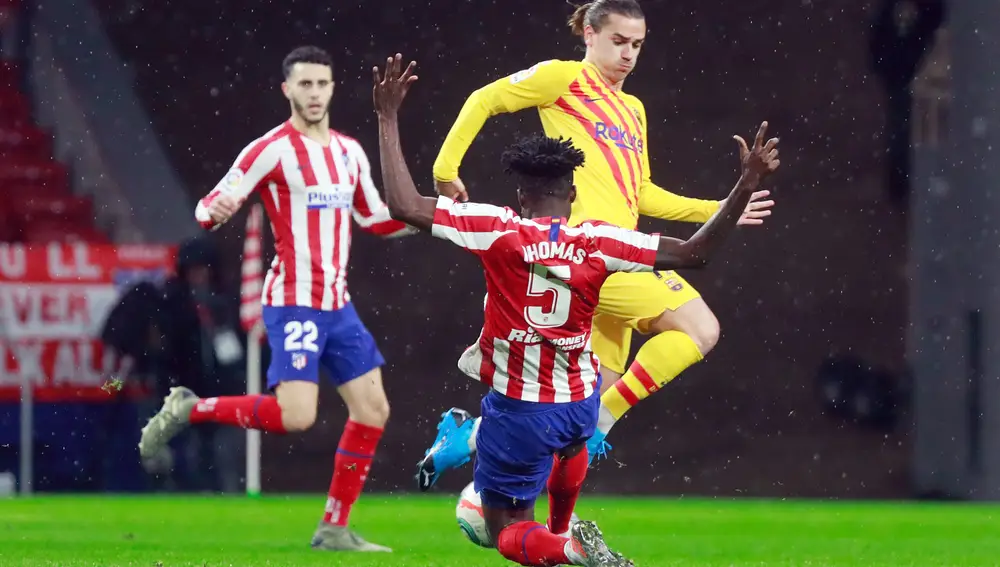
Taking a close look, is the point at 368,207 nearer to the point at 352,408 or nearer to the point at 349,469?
the point at 352,408

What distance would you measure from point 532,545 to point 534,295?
0.68 meters

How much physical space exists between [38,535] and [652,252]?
3589 mm

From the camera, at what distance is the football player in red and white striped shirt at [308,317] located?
6074 millimetres

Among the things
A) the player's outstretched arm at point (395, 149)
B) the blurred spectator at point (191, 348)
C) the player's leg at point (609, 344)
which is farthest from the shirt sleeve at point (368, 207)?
the blurred spectator at point (191, 348)

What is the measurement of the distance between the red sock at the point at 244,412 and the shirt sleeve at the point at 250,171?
0.72 meters

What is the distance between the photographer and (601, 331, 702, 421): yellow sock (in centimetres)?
560

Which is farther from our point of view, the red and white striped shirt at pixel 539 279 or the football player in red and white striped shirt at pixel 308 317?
the football player in red and white striped shirt at pixel 308 317

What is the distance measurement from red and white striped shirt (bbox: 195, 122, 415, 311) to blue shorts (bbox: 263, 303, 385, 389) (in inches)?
1.8

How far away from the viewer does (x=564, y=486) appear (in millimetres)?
4801

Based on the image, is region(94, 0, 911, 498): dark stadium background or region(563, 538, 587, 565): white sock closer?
region(563, 538, 587, 565): white sock

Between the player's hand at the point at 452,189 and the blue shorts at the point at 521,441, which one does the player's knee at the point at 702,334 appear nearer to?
the player's hand at the point at 452,189

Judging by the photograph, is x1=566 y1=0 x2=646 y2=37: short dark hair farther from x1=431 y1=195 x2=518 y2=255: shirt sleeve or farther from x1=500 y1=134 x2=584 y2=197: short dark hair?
x1=431 y1=195 x2=518 y2=255: shirt sleeve

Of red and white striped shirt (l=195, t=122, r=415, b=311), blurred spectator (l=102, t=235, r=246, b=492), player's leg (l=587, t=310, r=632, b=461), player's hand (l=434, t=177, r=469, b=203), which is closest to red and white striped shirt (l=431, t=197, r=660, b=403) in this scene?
player's hand (l=434, t=177, r=469, b=203)

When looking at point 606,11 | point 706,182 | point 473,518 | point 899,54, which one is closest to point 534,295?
point 473,518
